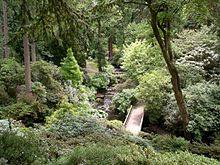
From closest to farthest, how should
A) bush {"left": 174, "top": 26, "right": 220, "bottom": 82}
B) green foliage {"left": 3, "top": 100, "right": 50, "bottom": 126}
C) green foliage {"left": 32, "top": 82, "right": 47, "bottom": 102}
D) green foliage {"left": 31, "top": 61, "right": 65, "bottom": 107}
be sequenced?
green foliage {"left": 3, "top": 100, "right": 50, "bottom": 126}
green foliage {"left": 32, "top": 82, "right": 47, "bottom": 102}
green foliage {"left": 31, "top": 61, "right": 65, "bottom": 107}
bush {"left": 174, "top": 26, "right": 220, "bottom": 82}

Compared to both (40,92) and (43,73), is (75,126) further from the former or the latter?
(43,73)

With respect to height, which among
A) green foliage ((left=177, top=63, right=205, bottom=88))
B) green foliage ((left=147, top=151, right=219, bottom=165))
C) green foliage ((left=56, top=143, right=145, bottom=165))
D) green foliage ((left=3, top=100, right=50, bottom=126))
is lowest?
green foliage ((left=3, top=100, right=50, bottom=126))

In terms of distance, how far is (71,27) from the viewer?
6.14 m

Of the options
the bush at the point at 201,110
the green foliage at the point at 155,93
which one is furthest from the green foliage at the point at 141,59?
the bush at the point at 201,110

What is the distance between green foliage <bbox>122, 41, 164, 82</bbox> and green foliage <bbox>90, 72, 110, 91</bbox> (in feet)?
7.20

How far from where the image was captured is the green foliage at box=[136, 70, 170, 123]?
48.5ft

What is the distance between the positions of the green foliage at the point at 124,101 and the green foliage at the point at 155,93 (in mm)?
1291

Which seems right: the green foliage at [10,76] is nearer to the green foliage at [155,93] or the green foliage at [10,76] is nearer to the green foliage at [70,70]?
the green foliage at [70,70]

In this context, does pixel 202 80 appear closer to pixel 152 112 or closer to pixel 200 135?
pixel 152 112

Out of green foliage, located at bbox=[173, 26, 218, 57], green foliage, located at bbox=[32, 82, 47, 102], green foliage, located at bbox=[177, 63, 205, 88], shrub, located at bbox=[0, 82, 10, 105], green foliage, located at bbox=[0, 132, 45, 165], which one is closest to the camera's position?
green foliage, located at bbox=[0, 132, 45, 165]

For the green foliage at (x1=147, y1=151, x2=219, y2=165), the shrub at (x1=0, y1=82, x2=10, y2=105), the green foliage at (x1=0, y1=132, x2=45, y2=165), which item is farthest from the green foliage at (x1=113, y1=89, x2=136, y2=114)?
the green foliage at (x1=0, y1=132, x2=45, y2=165)

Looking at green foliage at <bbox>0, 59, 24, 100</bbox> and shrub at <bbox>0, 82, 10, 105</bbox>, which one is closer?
shrub at <bbox>0, 82, 10, 105</bbox>


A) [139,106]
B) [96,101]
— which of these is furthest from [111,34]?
[139,106]

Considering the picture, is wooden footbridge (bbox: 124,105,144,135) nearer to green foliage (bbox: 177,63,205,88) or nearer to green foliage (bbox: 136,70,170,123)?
green foliage (bbox: 136,70,170,123)
